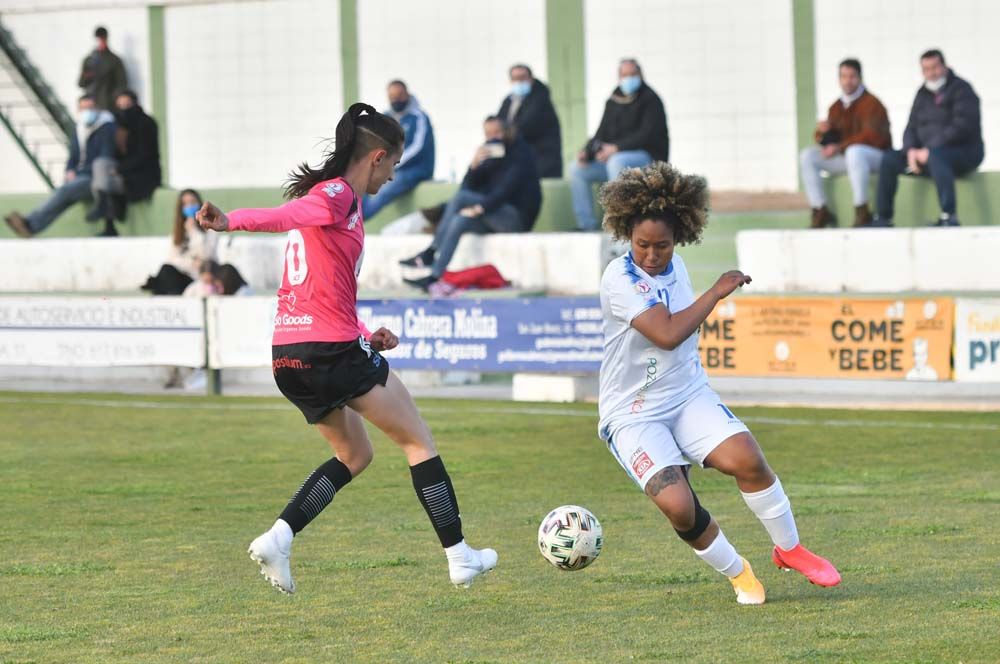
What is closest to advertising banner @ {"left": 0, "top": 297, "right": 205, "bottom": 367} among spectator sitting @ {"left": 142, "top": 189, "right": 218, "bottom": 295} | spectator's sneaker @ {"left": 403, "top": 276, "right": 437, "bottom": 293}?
spectator sitting @ {"left": 142, "top": 189, "right": 218, "bottom": 295}

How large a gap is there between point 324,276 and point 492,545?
232cm

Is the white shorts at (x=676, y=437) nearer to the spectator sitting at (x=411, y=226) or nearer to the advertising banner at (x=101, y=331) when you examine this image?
the advertising banner at (x=101, y=331)

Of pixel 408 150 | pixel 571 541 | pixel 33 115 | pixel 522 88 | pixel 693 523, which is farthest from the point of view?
pixel 33 115

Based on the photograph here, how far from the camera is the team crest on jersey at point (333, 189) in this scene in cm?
719

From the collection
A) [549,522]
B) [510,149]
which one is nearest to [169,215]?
[510,149]

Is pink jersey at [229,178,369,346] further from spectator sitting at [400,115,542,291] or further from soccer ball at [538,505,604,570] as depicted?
spectator sitting at [400,115,542,291]

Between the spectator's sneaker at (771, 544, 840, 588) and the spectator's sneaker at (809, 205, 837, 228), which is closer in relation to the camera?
the spectator's sneaker at (771, 544, 840, 588)

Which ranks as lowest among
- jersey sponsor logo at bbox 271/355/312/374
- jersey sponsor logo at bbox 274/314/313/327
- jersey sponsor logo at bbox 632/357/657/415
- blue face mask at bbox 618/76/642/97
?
jersey sponsor logo at bbox 632/357/657/415

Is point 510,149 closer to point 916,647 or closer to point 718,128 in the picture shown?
point 718,128

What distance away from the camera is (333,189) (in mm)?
7223

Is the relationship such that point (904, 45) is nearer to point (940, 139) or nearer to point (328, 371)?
point (940, 139)

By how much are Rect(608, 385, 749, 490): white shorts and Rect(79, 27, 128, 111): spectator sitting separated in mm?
20206

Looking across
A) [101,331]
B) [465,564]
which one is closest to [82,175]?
[101,331]

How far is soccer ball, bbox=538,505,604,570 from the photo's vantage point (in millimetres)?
7527
